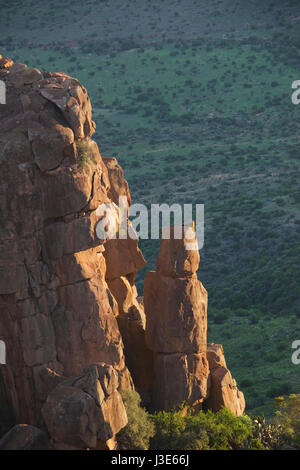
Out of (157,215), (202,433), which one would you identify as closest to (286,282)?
(157,215)

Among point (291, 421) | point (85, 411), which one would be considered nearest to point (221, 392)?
point (291, 421)

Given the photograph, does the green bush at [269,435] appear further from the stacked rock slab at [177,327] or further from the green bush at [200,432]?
the stacked rock slab at [177,327]

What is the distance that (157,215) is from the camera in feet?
239

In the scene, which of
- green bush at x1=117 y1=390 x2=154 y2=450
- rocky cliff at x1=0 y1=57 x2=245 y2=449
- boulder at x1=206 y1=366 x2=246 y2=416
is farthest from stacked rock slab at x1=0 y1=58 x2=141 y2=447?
boulder at x1=206 y1=366 x2=246 y2=416

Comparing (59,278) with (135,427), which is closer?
(135,427)

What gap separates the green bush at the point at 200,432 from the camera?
25.8 m

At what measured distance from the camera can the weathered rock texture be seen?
1100 inches

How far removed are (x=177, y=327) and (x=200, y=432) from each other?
368cm

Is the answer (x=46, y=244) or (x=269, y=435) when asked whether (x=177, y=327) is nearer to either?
(x=269, y=435)

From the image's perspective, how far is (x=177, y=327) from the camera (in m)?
28.0

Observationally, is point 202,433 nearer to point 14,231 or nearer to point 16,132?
point 14,231

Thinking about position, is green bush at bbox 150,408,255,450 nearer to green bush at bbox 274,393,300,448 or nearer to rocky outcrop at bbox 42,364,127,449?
green bush at bbox 274,393,300,448
